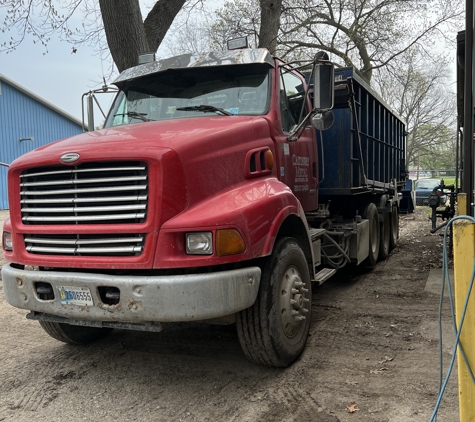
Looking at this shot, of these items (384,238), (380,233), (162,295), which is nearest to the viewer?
(162,295)

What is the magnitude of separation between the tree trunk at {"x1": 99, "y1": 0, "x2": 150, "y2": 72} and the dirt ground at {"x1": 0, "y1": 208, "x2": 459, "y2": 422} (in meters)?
5.31

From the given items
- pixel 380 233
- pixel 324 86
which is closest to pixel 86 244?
pixel 324 86

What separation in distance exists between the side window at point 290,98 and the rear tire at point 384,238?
4.34 meters

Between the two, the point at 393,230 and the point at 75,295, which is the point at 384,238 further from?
the point at 75,295

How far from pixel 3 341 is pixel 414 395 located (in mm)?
4043

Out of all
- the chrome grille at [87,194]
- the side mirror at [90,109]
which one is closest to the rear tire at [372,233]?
the side mirror at [90,109]

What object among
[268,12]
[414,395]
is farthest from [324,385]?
[268,12]

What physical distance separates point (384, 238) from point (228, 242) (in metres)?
6.42

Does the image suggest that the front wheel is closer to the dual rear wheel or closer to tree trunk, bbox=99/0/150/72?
the dual rear wheel

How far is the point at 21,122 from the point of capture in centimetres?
2595

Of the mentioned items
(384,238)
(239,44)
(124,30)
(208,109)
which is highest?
(124,30)

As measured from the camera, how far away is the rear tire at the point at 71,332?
4477mm

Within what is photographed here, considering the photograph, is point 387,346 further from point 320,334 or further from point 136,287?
point 136,287

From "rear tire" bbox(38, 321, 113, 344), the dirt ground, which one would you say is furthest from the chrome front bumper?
"rear tire" bbox(38, 321, 113, 344)
